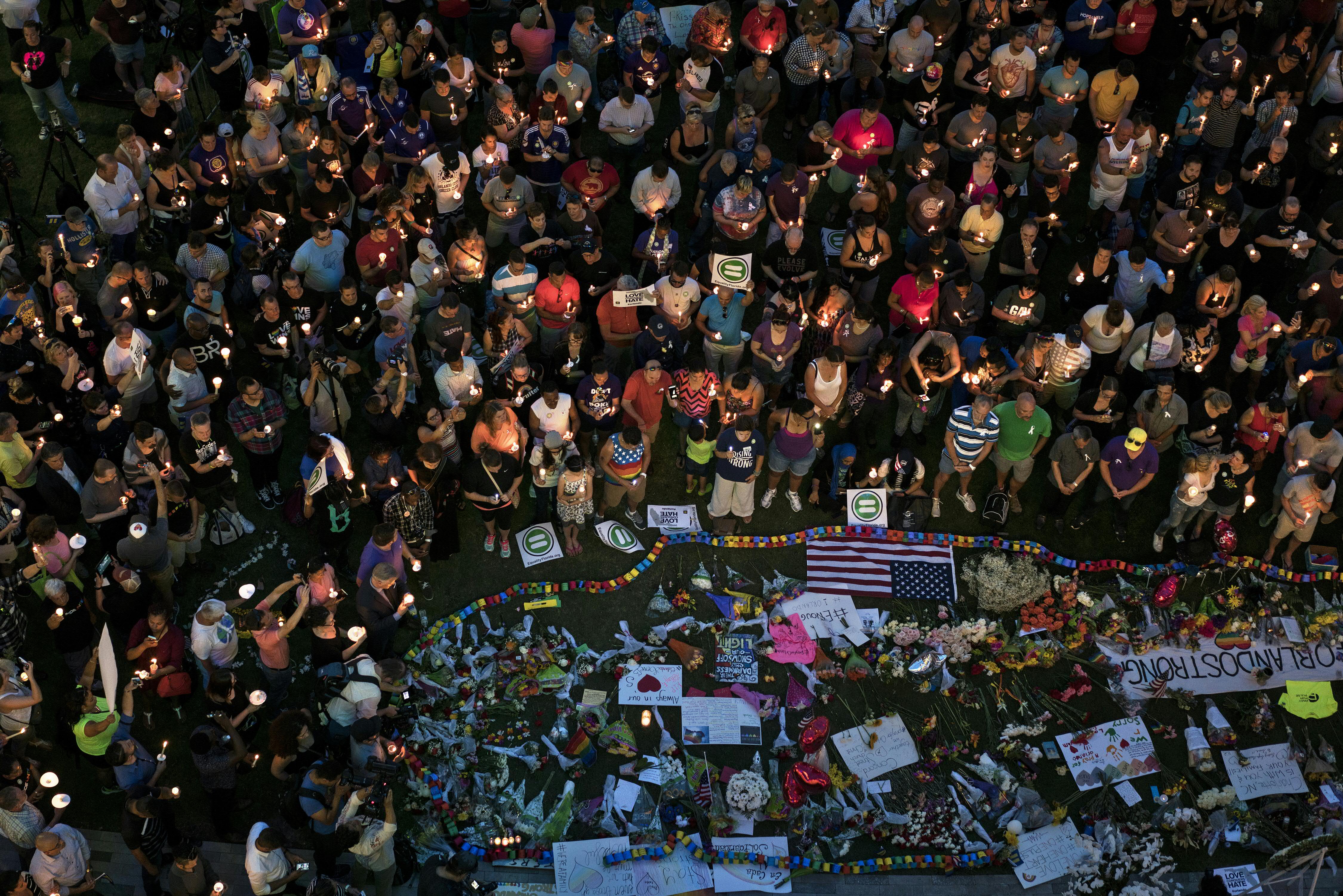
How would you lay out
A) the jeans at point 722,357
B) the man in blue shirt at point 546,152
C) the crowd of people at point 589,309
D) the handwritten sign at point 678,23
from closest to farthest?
1. the crowd of people at point 589,309
2. the jeans at point 722,357
3. the man in blue shirt at point 546,152
4. the handwritten sign at point 678,23

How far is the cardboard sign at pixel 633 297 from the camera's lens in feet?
44.6

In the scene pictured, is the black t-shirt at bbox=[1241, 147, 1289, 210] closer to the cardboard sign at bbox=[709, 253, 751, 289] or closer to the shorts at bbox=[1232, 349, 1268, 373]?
the shorts at bbox=[1232, 349, 1268, 373]

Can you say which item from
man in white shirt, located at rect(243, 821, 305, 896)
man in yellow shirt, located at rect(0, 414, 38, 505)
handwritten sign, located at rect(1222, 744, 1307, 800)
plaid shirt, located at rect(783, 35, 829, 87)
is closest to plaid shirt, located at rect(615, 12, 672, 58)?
plaid shirt, located at rect(783, 35, 829, 87)

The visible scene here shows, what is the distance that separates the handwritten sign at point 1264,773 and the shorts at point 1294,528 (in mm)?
2182

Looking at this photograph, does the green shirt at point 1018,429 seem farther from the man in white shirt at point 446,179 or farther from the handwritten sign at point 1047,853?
the man in white shirt at point 446,179

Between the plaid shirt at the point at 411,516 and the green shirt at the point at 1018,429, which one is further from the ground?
the green shirt at the point at 1018,429

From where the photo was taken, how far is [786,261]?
1441 centimetres

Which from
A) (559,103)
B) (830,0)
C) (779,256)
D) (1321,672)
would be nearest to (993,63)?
(830,0)

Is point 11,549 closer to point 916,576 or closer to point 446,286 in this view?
point 446,286

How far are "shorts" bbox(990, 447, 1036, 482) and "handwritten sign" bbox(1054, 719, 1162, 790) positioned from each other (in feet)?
8.43

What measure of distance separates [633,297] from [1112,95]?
6.31m

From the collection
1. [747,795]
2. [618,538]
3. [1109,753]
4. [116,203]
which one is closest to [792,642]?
[747,795]

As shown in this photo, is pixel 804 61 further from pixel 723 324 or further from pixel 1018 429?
pixel 1018 429

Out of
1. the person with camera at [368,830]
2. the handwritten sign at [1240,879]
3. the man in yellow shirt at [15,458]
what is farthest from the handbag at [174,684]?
the handwritten sign at [1240,879]
